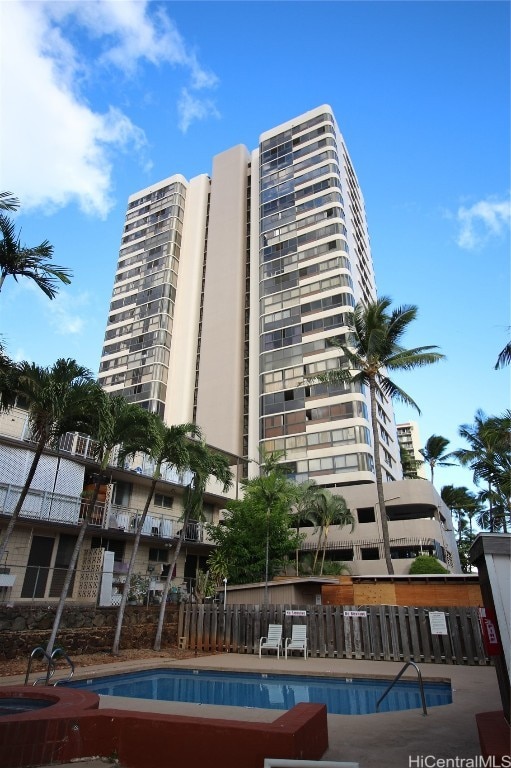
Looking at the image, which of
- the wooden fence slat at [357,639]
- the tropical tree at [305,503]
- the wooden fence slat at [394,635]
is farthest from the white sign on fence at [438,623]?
the tropical tree at [305,503]

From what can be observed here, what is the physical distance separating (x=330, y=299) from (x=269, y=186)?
21.8 meters

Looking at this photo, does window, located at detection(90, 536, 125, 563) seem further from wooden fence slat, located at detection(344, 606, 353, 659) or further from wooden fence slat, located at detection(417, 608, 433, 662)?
wooden fence slat, located at detection(417, 608, 433, 662)

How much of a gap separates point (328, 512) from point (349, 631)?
64.9 ft

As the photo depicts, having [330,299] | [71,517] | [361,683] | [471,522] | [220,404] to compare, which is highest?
[330,299]

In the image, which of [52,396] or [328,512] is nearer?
[52,396]

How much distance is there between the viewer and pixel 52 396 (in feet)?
42.1

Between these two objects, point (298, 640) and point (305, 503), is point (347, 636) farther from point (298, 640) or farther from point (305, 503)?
Answer: point (305, 503)

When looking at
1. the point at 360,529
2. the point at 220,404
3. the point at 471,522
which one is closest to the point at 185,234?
the point at 220,404

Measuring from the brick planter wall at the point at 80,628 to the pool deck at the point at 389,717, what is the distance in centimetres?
223

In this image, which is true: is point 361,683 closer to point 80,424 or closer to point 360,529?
point 80,424

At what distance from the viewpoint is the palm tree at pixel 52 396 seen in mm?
12758

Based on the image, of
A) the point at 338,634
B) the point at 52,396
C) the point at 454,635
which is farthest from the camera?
the point at 338,634

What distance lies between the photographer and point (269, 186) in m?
64.6

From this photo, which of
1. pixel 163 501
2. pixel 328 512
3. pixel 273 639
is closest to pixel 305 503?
pixel 328 512
